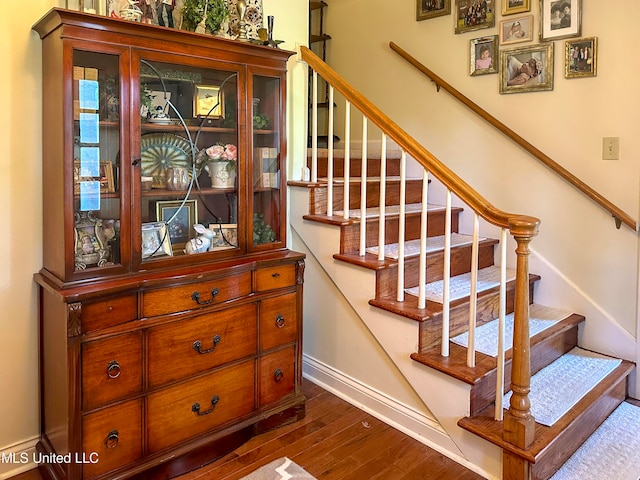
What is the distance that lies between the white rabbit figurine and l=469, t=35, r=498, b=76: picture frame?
6.72ft

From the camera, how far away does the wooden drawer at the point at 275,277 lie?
7.75ft

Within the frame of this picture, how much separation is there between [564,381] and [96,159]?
231cm

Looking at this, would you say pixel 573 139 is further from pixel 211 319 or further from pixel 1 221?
pixel 1 221

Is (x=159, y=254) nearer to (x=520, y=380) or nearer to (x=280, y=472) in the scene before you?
(x=280, y=472)

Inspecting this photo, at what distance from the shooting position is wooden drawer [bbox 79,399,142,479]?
1.87 meters

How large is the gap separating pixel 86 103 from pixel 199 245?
0.73m

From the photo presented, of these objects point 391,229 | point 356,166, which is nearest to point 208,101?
point 391,229

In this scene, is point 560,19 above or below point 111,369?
above

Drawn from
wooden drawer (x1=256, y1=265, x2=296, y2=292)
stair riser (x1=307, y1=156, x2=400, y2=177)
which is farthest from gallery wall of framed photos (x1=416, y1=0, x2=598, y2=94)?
wooden drawer (x1=256, y1=265, x2=296, y2=292)

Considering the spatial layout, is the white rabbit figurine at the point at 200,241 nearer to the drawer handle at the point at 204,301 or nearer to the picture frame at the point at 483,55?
the drawer handle at the point at 204,301

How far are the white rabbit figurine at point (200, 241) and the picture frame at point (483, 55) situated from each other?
2.05 m

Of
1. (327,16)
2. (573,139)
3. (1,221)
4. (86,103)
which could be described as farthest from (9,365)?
(327,16)

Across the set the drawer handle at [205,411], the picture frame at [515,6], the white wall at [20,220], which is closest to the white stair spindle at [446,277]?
the drawer handle at [205,411]

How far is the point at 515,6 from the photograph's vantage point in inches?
120
